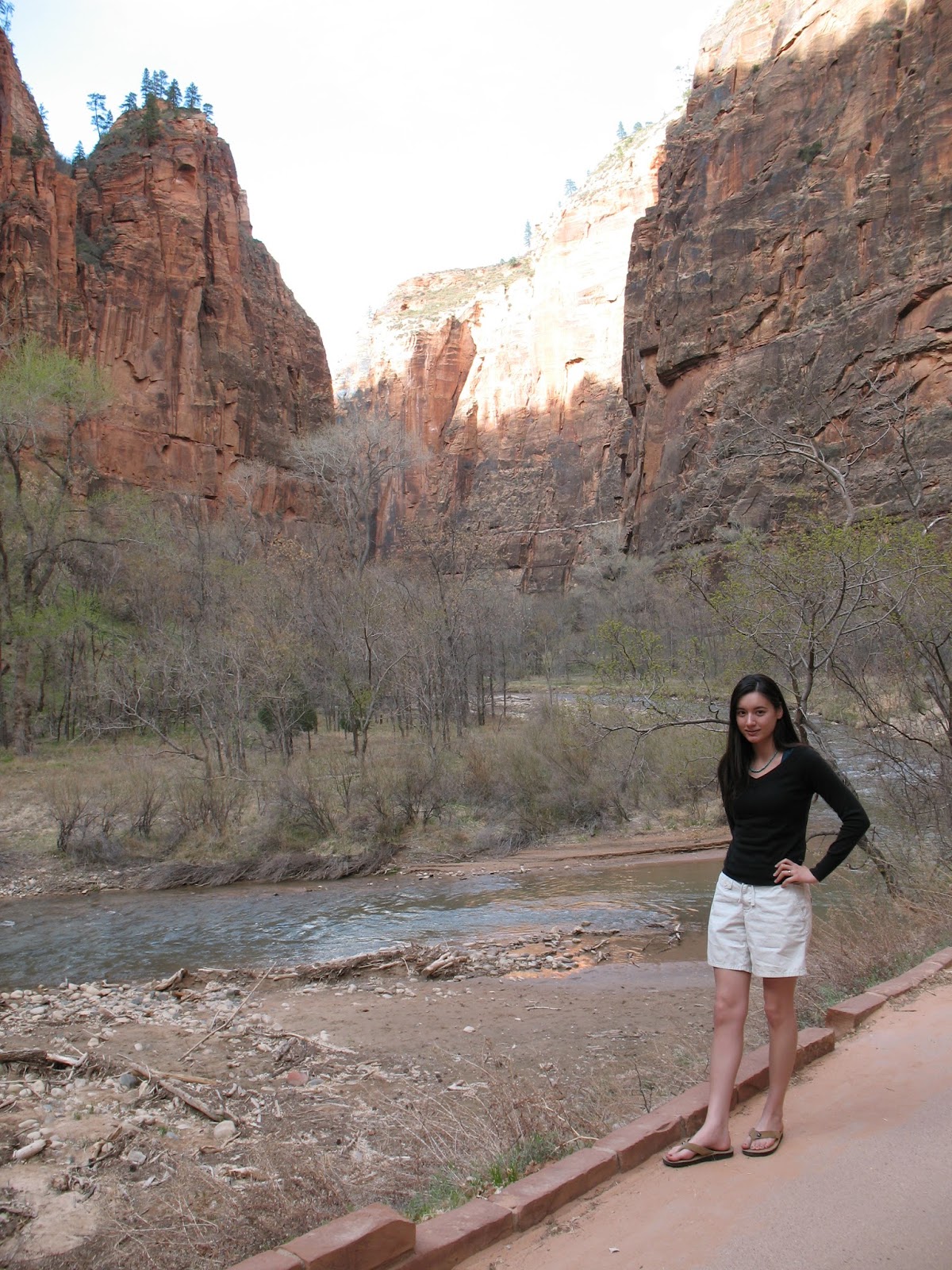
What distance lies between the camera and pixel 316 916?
14.2 meters

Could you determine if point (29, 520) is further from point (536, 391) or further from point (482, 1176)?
point (536, 391)

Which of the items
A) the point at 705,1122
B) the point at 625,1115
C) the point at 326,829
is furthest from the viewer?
the point at 326,829

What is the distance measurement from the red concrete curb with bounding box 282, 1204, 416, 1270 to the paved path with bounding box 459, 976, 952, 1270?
0.25m

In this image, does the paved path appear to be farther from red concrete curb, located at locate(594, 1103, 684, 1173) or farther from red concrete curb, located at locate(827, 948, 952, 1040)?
red concrete curb, located at locate(827, 948, 952, 1040)

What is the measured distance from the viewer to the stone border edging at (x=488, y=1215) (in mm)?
2598

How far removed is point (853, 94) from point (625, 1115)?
4927 centimetres

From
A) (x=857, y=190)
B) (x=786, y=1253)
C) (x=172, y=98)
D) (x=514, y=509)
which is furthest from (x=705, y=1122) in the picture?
(x=514, y=509)

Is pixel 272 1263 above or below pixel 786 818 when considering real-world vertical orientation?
below

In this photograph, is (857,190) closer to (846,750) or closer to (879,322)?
(879,322)

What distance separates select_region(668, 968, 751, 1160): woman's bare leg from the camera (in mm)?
3203

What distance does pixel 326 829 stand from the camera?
18391 mm

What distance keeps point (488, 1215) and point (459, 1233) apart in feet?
0.44

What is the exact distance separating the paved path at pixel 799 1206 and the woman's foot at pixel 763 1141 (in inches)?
1.1

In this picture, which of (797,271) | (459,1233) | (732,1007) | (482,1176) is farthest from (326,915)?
(797,271)
